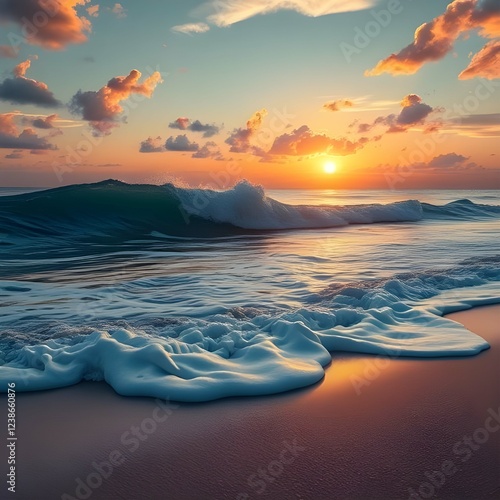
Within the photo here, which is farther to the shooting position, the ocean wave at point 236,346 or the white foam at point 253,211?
the white foam at point 253,211

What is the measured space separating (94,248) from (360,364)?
8.57 m

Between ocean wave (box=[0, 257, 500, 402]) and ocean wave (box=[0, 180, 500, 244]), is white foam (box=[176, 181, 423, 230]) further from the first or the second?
ocean wave (box=[0, 257, 500, 402])

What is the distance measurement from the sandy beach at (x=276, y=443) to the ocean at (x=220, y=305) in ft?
0.80

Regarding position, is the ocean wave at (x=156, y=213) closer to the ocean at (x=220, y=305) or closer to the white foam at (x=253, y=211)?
the white foam at (x=253, y=211)

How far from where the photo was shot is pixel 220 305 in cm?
526

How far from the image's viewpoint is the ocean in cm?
332

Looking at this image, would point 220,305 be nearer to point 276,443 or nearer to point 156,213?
point 276,443

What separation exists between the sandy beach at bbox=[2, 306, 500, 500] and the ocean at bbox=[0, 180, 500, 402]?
24 cm

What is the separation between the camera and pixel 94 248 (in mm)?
10930

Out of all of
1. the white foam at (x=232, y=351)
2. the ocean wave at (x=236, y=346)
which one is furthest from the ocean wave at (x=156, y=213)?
the white foam at (x=232, y=351)

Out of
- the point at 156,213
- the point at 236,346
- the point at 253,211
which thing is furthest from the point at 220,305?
the point at 253,211

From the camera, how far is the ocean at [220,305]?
3318 millimetres

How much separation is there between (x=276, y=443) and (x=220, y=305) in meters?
2.90

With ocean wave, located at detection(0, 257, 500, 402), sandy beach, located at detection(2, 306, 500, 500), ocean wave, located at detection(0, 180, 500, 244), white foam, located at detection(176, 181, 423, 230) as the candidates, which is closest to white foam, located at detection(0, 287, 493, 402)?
ocean wave, located at detection(0, 257, 500, 402)
